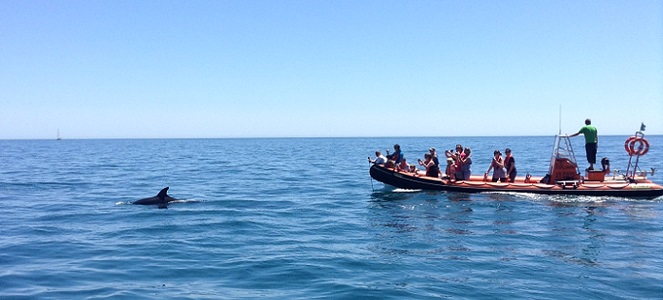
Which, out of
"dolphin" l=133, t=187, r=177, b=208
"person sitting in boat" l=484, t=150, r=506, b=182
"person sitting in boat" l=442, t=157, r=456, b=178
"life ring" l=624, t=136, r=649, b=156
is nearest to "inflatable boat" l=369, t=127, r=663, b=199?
"life ring" l=624, t=136, r=649, b=156

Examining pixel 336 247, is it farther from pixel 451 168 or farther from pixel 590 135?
pixel 590 135

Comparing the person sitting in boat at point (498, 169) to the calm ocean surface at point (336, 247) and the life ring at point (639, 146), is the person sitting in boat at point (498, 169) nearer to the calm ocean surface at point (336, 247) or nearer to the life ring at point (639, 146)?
the calm ocean surface at point (336, 247)

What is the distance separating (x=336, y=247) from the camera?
11.5 meters

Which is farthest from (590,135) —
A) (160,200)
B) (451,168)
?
(160,200)

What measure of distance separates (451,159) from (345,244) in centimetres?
→ 1034

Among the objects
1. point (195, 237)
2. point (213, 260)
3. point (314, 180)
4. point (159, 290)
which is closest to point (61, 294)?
point (159, 290)

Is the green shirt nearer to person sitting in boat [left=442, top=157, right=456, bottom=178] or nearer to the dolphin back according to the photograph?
person sitting in boat [left=442, top=157, right=456, bottom=178]

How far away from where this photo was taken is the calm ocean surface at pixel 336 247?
8.56 m

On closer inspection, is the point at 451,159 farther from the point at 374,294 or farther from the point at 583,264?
the point at 374,294

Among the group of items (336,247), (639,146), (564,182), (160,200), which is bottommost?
(336,247)

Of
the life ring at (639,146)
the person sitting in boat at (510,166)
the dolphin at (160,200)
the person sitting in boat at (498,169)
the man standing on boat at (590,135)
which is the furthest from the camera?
the person sitting in boat at (510,166)

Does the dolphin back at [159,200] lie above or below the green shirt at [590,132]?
below

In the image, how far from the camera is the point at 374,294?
325 inches

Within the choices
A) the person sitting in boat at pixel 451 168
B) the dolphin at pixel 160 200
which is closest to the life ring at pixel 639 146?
the person sitting in boat at pixel 451 168
